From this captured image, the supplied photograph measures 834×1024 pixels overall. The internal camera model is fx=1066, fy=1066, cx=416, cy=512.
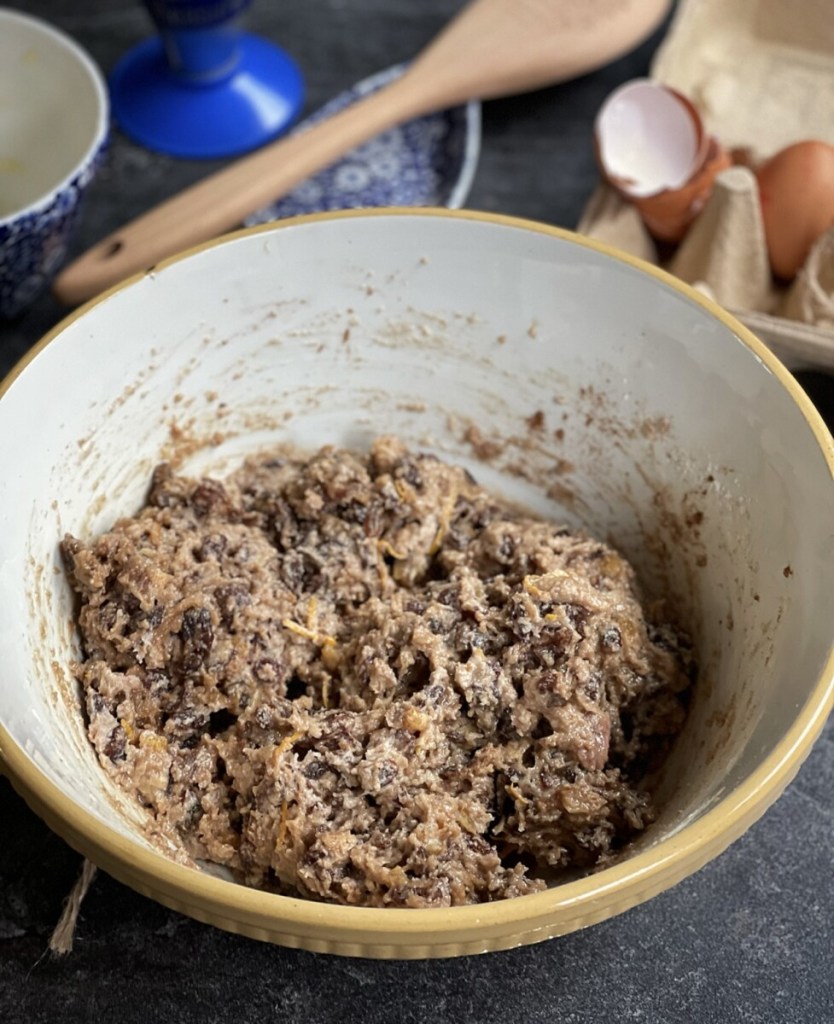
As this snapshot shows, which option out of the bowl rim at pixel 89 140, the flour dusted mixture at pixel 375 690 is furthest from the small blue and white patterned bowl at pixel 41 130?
the flour dusted mixture at pixel 375 690

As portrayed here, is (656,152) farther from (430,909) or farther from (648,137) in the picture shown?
(430,909)

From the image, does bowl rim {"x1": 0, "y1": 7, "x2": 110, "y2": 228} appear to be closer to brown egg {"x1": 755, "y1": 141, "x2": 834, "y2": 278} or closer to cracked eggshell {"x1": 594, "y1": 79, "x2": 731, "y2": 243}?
cracked eggshell {"x1": 594, "y1": 79, "x2": 731, "y2": 243}

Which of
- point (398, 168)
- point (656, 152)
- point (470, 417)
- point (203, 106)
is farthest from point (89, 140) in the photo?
point (656, 152)

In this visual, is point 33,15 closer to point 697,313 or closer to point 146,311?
point 146,311

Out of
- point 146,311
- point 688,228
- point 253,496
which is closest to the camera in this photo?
point 146,311

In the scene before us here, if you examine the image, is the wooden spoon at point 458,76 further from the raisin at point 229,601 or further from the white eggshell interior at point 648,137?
the raisin at point 229,601

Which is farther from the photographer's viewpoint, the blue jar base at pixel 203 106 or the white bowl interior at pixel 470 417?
the blue jar base at pixel 203 106

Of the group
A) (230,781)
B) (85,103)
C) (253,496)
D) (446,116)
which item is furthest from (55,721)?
(446,116)
